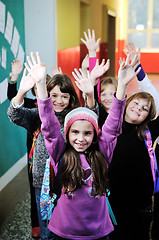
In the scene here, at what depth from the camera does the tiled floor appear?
9.25 feet

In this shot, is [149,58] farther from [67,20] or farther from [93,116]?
[93,116]

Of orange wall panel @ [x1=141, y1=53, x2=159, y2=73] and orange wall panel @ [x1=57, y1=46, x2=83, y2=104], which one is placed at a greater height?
orange wall panel @ [x1=57, y1=46, x2=83, y2=104]

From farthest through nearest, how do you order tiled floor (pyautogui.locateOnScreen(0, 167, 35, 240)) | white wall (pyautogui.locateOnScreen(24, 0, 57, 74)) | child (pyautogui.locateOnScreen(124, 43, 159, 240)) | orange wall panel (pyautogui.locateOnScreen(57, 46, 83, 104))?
1. orange wall panel (pyautogui.locateOnScreen(57, 46, 83, 104))
2. white wall (pyautogui.locateOnScreen(24, 0, 57, 74))
3. tiled floor (pyautogui.locateOnScreen(0, 167, 35, 240))
4. child (pyautogui.locateOnScreen(124, 43, 159, 240))

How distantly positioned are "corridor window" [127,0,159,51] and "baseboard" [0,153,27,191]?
12.3 metres

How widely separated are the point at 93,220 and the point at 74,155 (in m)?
0.35

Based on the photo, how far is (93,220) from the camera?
5.56 feet

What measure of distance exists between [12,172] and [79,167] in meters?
2.08

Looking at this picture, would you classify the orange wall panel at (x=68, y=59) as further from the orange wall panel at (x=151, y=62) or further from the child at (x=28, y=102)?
the orange wall panel at (x=151, y=62)

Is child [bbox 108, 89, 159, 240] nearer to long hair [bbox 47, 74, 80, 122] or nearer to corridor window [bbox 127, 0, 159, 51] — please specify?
long hair [bbox 47, 74, 80, 122]

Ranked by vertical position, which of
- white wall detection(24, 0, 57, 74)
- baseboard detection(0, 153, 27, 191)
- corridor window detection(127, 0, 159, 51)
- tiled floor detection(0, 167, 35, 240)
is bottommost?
tiled floor detection(0, 167, 35, 240)

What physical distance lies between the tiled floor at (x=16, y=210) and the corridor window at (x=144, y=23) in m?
12.6

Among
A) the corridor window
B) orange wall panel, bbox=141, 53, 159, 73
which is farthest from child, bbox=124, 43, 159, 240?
the corridor window

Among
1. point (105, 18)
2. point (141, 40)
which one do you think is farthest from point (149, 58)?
point (105, 18)

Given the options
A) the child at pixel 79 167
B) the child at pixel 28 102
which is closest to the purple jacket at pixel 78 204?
the child at pixel 79 167
